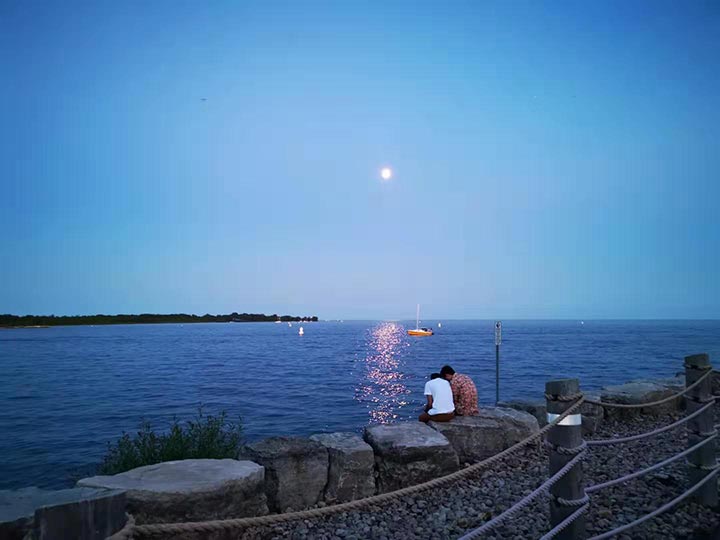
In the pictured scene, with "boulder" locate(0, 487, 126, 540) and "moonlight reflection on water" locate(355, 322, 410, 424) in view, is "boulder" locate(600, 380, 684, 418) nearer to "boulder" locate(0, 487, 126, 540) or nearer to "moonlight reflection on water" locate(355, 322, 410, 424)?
"moonlight reflection on water" locate(355, 322, 410, 424)

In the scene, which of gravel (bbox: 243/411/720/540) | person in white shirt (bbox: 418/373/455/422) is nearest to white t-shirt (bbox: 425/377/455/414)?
person in white shirt (bbox: 418/373/455/422)

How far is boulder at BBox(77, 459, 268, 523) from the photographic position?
13.0ft

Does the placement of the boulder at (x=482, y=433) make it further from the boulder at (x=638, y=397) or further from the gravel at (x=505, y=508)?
the boulder at (x=638, y=397)

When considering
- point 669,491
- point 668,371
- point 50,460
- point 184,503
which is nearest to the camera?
point 184,503

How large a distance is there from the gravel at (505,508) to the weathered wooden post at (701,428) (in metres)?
0.18

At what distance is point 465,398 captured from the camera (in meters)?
7.80

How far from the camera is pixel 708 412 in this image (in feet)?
16.1

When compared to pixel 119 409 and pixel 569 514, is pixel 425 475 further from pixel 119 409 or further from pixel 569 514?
pixel 119 409

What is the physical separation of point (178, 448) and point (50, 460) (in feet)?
20.6

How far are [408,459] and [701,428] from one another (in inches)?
130

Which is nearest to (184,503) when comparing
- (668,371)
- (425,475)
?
(425,475)

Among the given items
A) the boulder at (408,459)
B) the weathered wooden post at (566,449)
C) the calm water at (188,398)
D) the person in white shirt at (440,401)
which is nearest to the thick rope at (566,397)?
the weathered wooden post at (566,449)

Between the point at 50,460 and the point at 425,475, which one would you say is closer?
the point at 425,475

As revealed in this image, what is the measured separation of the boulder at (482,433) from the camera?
22.3ft
